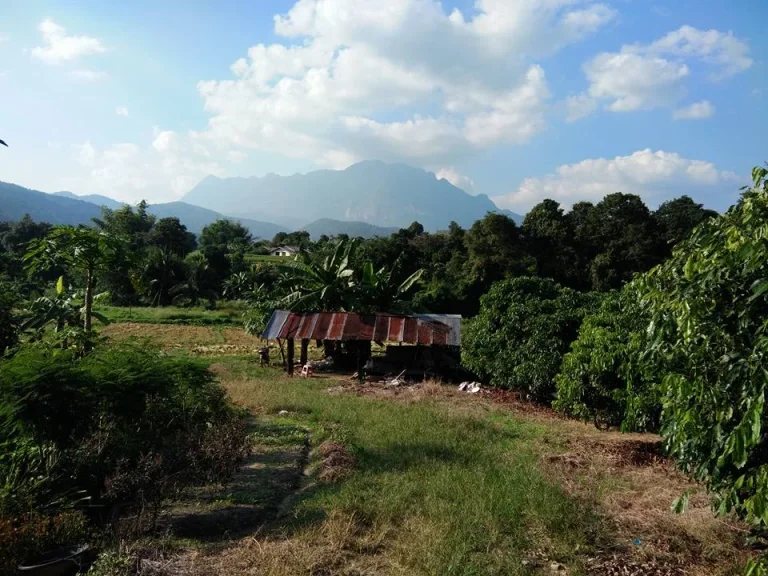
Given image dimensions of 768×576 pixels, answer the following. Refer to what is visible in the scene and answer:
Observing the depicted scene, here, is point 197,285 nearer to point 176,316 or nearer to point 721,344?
point 176,316

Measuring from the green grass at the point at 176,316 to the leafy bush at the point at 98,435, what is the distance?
29.5 meters

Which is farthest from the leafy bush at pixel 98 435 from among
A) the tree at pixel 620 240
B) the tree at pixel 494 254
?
the tree at pixel 620 240

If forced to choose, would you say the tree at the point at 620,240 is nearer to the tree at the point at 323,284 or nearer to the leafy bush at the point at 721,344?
the tree at the point at 323,284

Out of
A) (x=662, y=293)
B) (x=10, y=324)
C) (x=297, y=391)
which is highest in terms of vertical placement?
(x=662, y=293)

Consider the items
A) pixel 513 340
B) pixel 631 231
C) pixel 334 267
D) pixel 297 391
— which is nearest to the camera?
pixel 297 391

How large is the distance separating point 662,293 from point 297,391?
10.9 m

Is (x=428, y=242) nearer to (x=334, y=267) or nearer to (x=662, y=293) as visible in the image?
(x=334, y=267)

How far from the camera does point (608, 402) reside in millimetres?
11227

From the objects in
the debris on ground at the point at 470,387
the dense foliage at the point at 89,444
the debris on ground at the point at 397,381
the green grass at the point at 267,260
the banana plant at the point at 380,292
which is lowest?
the debris on ground at the point at 397,381

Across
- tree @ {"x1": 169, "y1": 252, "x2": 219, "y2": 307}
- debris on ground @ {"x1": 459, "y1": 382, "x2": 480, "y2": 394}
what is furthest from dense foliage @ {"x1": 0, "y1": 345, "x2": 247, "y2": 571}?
tree @ {"x1": 169, "y1": 252, "x2": 219, "y2": 307}

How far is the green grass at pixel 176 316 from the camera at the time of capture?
3519 centimetres

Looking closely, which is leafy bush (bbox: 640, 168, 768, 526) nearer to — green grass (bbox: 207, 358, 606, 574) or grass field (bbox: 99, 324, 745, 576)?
grass field (bbox: 99, 324, 745, 576)

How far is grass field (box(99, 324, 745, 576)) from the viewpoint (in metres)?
4.99

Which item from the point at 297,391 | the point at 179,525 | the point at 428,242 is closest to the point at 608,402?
the point at 297,391
